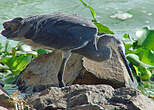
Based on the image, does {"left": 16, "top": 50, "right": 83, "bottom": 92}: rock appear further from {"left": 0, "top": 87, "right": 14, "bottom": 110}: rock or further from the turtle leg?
{"left": 0, "top": 87, "right": 14, "bottom": 110}: rock

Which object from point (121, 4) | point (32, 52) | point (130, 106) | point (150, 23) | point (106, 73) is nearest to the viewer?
point (130, 106)

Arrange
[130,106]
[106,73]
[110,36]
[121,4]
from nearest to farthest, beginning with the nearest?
[130,106]
[106,73]
[110,36]
[121,4]

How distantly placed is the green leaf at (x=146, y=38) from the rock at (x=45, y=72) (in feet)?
3.77

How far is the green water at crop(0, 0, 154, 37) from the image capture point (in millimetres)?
8352

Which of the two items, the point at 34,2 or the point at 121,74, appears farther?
the point at 34,2

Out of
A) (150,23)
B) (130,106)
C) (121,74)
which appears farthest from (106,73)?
(150,23)

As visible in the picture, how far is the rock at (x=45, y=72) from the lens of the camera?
536 centimetres

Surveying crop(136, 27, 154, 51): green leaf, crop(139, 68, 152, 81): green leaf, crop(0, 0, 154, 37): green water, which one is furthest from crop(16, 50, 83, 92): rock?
crop(0, 0, 154, 37): green water

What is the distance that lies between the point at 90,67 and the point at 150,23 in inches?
129

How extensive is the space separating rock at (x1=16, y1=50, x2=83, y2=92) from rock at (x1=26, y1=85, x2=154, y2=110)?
3.88 ft

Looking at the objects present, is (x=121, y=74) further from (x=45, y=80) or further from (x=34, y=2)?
(x=34, y=2)

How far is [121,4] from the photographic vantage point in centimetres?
Result: 943

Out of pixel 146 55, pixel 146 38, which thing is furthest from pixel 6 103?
pixel 146 38

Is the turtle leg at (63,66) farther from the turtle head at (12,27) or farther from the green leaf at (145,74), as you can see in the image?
the green leaf at (145,74)
